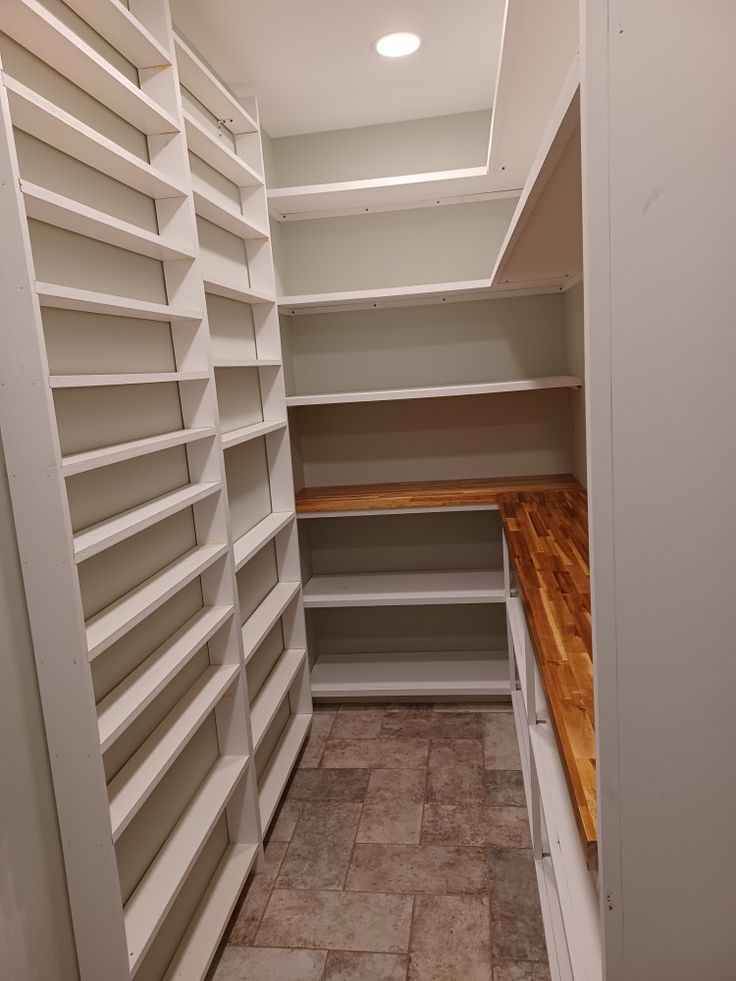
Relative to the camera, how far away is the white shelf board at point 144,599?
5.08 feet

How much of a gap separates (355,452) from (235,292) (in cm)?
139

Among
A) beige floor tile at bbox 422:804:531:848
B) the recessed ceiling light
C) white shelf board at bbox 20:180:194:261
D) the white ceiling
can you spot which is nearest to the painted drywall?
white shelf board at bbox 20:180:194:261

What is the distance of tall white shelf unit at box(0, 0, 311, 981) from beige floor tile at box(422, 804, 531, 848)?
608 mm

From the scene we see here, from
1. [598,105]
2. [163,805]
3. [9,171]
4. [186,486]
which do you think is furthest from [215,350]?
[598,105]

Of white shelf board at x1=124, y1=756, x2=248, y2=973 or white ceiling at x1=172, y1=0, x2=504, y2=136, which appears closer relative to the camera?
white shelf board at x1=124, y1=756, x2=248, y2=973

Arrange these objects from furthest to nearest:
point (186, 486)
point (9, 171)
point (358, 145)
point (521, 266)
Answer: point (358, 145) → point (521, 266) → point (186, 486) → point (9, 171)

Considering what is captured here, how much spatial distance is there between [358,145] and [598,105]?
9.77ft

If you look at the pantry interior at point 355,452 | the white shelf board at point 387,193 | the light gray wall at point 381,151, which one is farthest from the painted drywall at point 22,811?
the light gray wall at point 381,151

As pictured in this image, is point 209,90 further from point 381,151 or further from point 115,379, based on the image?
point 115,379

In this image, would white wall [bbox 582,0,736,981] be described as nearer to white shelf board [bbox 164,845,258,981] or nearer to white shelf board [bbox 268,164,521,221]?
white shelf board [bbox 164,845,258,981]

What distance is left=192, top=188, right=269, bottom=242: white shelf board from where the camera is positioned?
2.30 metres

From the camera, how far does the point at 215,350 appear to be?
265cm

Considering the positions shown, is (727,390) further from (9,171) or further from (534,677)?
(534,677)

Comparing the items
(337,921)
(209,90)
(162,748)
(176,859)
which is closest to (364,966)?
(337,921)
